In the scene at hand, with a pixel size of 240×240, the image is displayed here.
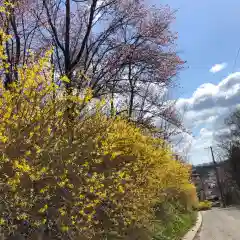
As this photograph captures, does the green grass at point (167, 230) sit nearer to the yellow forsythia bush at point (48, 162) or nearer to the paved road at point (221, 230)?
the paved road at point (221, 230)

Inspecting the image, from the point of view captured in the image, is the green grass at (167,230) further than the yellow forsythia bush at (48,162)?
Yes

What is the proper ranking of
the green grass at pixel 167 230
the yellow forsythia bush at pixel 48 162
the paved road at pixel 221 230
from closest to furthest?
1. the yellow forsythia bush at pixel 48 162
2. the green grass at pixel 167 230
3. the paved road at pixel 221 230

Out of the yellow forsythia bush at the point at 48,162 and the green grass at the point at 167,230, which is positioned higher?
the yellow forsythia bush at the point at 48,162

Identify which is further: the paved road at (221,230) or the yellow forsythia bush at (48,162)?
the paved road at (221,230)

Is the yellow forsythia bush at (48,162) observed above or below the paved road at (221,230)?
above

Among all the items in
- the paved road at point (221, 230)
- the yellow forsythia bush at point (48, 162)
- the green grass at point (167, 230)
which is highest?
the yellow forsythia bush at point (48, 162)

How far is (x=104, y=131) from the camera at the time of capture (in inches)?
239

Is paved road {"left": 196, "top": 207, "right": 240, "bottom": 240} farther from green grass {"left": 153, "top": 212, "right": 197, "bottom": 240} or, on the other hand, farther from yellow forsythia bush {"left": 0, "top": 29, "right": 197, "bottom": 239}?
yellow forsythia bush {"left": 0, "top": 29, "right": 197, "bottom": 239}

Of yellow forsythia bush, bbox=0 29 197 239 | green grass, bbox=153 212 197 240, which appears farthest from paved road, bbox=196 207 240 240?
yellow forsythia bush, bbox=0 29 197 239

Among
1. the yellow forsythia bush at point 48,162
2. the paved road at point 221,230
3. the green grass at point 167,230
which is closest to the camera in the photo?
the yellow forsythia bush at point 48,162

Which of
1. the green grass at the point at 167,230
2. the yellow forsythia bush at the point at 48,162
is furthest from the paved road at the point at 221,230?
the yellow forsythia bush at the point at 48,162

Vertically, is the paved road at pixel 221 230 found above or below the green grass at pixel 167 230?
below

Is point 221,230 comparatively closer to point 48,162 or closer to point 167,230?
point 167,230

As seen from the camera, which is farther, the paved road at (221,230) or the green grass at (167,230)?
the paved road at (221,230)
